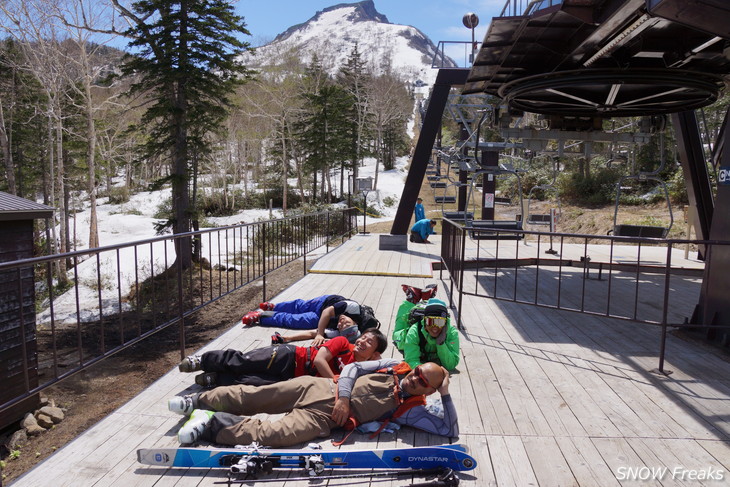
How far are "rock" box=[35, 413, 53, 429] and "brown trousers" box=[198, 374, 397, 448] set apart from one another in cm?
803

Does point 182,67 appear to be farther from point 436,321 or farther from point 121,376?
point 436,321

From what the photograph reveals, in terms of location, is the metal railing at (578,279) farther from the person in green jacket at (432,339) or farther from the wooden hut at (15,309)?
the wooden hut at (15,309)

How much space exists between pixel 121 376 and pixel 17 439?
315 centimetres

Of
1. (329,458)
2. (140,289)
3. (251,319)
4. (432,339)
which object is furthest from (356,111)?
(329,458)

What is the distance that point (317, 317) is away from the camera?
5230mm

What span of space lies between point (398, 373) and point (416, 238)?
10.1 metres

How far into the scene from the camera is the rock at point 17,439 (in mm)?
7806

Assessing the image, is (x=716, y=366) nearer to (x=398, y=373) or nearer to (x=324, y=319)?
(x=398, y=373)

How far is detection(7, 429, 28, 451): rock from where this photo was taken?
781cm

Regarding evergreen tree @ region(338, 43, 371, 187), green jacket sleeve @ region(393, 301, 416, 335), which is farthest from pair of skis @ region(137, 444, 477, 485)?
evergreen tree @ region(338, 43, 371, 187)

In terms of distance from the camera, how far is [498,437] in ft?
9.58

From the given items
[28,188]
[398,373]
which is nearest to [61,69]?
[28,188]

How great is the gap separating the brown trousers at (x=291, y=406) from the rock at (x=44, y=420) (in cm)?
803

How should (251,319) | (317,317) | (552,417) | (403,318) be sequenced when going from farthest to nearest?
1. (251,319)
2. (317,317)
3. (403,318)
4. (552,417)
